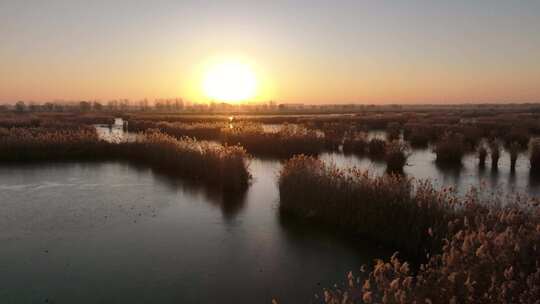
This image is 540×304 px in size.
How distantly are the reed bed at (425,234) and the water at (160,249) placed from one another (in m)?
0.74

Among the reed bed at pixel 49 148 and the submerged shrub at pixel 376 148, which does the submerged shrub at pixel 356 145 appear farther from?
the reed bed at pixel 49 148

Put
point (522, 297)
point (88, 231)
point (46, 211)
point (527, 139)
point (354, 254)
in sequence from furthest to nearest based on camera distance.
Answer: point (527, 139)
point (46, 211)
point (88, 231)
point (354, 254)
point (522, 297)

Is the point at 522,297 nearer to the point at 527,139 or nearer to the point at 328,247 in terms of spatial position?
the point at 328,247

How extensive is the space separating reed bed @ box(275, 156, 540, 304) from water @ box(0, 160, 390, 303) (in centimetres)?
74

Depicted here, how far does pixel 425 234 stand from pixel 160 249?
5.76 m

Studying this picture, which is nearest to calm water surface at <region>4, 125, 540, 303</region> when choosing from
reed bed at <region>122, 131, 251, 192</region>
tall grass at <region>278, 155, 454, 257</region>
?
tall grass at <region>278, 155, 454, 257</region>

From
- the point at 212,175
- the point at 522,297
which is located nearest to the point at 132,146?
the point at 212,175

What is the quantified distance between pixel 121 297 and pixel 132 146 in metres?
18.8

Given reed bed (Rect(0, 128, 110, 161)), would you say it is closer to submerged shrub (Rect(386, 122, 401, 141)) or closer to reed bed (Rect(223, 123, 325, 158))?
reed bed (Rect(223, 123, 325, 158))

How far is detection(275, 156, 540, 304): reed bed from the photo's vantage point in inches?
185

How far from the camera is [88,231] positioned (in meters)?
10.9

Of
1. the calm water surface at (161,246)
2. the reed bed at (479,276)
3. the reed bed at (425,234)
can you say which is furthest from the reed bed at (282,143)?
the reed bed at (479,276)

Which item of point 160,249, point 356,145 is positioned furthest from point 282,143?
point 160,249

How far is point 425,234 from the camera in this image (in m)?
9.35
